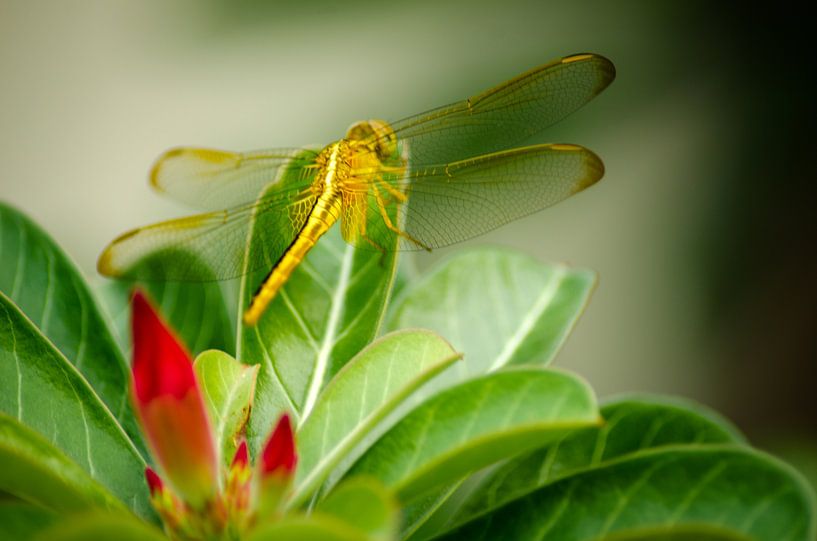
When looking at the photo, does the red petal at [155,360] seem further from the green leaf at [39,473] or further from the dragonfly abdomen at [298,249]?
the dragonfly abdomen at [298,249]

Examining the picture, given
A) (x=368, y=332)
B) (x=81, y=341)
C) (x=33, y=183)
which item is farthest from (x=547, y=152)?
(x=33, y=183)

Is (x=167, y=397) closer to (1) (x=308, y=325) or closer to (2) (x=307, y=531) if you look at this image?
(2) (x=307, y=531)

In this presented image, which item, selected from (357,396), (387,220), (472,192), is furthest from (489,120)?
(357,396)

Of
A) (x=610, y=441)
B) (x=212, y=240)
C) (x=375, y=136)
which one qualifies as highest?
(x=375, y=136)

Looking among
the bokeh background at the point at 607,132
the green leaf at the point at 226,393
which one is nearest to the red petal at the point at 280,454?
the green leaf at the point at 226,393

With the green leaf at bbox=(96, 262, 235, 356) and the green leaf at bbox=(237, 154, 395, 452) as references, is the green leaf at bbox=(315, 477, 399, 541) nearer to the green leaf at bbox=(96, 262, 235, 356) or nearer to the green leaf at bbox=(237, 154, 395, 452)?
the green leaf at bbox=(237, 154, 395, 452)

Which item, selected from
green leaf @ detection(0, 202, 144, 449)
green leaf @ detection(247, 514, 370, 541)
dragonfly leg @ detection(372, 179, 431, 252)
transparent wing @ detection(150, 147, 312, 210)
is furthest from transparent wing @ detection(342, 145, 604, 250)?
green leaf @ detection(247, 514, 370, 541)

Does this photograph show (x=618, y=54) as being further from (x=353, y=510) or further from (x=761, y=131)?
(x=353, y=510)

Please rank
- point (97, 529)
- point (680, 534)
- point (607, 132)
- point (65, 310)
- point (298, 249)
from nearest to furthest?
1. point (97, 529)
2. point (680, 534)
3. point (65, 310)
4. point (298, 249)
5. point (607, 132)
